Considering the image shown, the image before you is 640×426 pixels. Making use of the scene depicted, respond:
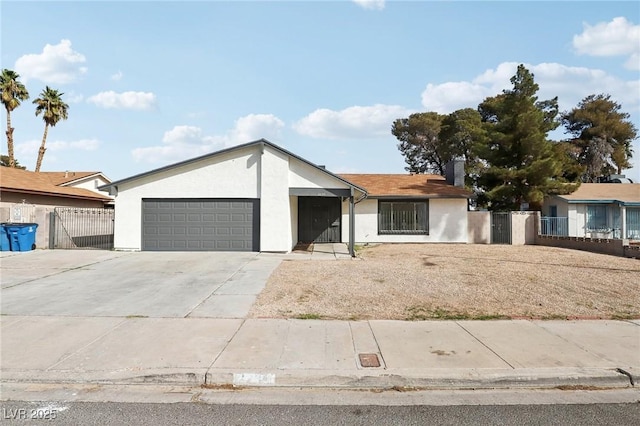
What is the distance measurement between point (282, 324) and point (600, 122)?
40.1 m

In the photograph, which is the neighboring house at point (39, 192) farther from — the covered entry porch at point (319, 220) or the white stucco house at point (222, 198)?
the covered entry porch at point (319, 220)

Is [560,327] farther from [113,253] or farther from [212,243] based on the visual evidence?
[113,253]

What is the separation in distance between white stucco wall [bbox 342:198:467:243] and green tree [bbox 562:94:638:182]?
22048mm

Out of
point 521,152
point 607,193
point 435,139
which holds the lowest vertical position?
point 607,193

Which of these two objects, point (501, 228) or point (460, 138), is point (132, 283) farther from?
point (460, 138)

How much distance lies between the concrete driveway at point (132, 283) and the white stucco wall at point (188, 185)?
67.8 inches

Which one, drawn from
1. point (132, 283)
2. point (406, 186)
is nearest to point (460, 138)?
point (406, 186)

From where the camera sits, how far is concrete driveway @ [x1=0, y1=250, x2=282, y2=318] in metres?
7.19

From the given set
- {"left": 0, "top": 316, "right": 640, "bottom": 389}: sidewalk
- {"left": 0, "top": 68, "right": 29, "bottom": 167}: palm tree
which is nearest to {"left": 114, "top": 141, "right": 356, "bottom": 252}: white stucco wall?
{"left": 0, "top": 316, "right": 640, "bottom": 389}: sidewalk

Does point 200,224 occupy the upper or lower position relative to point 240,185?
lower

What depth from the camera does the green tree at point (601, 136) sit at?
3494cm

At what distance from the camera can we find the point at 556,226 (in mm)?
22453

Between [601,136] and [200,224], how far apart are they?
37056 millimetres

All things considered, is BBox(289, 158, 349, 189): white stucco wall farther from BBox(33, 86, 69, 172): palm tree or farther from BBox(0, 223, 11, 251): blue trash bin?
BBox(33, 86, 69, 172): palm tree
